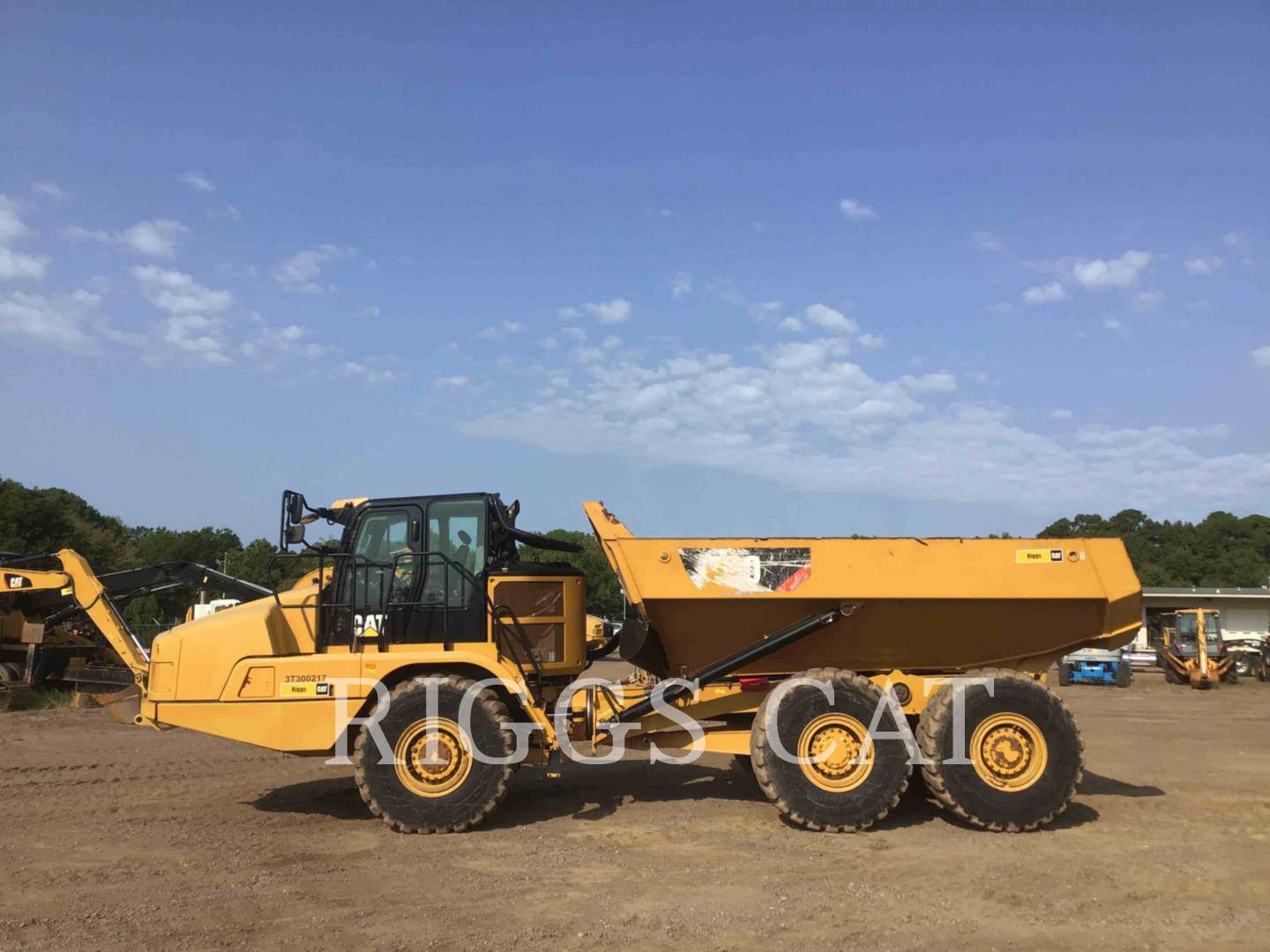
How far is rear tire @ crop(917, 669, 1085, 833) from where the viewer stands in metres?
7.36

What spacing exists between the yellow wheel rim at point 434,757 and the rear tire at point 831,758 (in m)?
2.34

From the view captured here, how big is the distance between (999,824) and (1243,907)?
2028mm

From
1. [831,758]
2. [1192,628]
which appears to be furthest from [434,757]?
[1192,628]

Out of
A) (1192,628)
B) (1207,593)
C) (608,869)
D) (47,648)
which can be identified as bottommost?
(608,869)

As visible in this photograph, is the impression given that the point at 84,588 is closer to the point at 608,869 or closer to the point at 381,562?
the point at 381,562

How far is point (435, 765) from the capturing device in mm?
7316

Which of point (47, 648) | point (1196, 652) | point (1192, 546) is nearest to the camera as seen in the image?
point (47, 648)

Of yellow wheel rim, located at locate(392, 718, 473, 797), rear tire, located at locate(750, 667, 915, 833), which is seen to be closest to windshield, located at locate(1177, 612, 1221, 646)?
rear tire, located at locate(750, 667, 915, 833)

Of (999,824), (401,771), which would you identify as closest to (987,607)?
(999,824)

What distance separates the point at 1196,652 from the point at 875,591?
23.9m

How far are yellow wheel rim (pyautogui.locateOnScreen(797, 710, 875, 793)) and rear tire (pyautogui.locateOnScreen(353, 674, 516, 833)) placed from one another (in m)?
2.38

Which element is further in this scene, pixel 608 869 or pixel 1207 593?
pixel 1207 593

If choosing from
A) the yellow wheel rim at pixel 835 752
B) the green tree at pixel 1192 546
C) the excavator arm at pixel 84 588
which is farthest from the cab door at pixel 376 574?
the green tree at pixel 1192 546

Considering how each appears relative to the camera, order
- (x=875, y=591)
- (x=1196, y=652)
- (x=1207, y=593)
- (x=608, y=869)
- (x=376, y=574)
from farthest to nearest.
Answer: (x=1207, y=593) < (x=1196, y=652) < (x=376, y=574) < (x=875, y=591) < (x=608, y=869)
